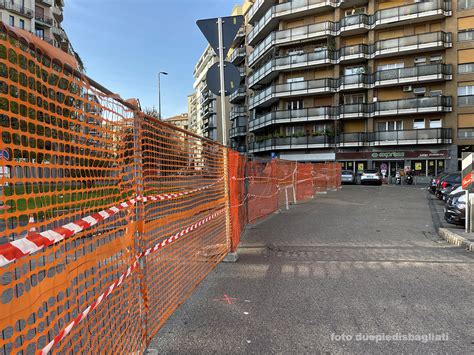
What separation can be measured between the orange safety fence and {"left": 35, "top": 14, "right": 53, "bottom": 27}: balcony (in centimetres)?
5568

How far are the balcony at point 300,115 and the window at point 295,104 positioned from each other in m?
1.61

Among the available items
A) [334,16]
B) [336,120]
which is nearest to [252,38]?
[334,16]

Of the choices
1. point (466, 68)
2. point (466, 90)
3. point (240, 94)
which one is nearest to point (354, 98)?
point (466, 90)

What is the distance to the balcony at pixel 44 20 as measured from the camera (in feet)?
165

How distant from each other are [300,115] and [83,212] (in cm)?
4015

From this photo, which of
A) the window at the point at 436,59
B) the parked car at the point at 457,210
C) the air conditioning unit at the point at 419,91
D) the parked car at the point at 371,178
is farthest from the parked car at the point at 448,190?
the window at the point at 436,59

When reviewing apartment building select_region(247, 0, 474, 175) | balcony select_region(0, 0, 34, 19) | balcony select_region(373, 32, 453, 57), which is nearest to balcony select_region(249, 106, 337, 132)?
apartment building select_region(247, 0, 474, 175)

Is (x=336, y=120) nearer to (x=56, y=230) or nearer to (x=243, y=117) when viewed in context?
(x=243, y=117)

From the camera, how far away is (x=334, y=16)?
131ft

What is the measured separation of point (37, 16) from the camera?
50.6 meters

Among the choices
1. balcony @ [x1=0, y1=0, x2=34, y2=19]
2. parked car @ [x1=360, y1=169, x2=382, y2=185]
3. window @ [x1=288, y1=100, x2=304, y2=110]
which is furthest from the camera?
balcony @ [x1=0, y1=0, x2=34, y2=19]

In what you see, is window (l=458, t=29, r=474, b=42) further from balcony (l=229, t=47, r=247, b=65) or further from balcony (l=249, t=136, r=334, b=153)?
balcony (l=229, t=47, r=247, b=65)

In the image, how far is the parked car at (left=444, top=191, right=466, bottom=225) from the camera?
29.1ft

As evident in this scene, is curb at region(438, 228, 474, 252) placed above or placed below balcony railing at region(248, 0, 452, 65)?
below
